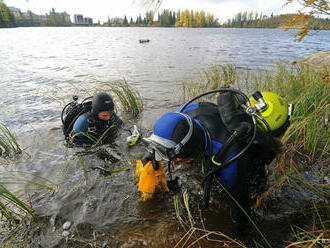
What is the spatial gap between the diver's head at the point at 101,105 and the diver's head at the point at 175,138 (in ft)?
8.61

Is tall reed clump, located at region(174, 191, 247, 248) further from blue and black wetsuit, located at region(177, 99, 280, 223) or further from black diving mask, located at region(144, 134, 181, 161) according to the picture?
black diving mask, located at region(144, 134, 181, 161)

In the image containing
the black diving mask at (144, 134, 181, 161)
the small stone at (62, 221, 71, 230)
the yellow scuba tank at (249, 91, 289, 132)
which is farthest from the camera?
the small stone at (62, 221, 71, 230)

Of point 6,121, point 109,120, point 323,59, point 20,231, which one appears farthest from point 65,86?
point 323,59

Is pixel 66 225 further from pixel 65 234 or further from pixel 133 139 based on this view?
pixel 133 139

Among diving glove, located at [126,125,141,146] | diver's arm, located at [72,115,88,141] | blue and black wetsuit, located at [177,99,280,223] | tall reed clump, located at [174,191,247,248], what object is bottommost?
diving glove, located at [126,125,141,146]

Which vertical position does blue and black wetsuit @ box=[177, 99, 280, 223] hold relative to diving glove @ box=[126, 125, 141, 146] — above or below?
above

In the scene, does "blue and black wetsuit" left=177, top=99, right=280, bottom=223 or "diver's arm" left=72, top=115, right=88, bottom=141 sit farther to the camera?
"diver's arm" left=72, top=115, right=88, bottom=141

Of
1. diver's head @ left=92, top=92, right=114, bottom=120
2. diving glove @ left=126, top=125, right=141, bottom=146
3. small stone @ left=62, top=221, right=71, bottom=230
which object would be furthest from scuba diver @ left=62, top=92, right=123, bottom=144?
small stone @ left=62, top=221, right=71, bottom=230

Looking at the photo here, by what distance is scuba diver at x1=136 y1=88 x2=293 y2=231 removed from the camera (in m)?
1.91

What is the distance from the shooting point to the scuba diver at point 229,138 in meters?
1.91

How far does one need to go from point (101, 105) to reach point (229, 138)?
10.2 feet

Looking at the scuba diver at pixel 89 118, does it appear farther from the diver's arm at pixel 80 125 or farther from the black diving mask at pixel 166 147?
the black diving mask at pixel 166 147

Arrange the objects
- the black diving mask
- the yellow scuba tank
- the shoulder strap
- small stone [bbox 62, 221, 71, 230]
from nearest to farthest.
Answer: the black diving mask, the yellow scuba tank, small stone [bbox 62, 221, 71, 230], the shoulder strap

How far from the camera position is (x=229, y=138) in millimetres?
1943
